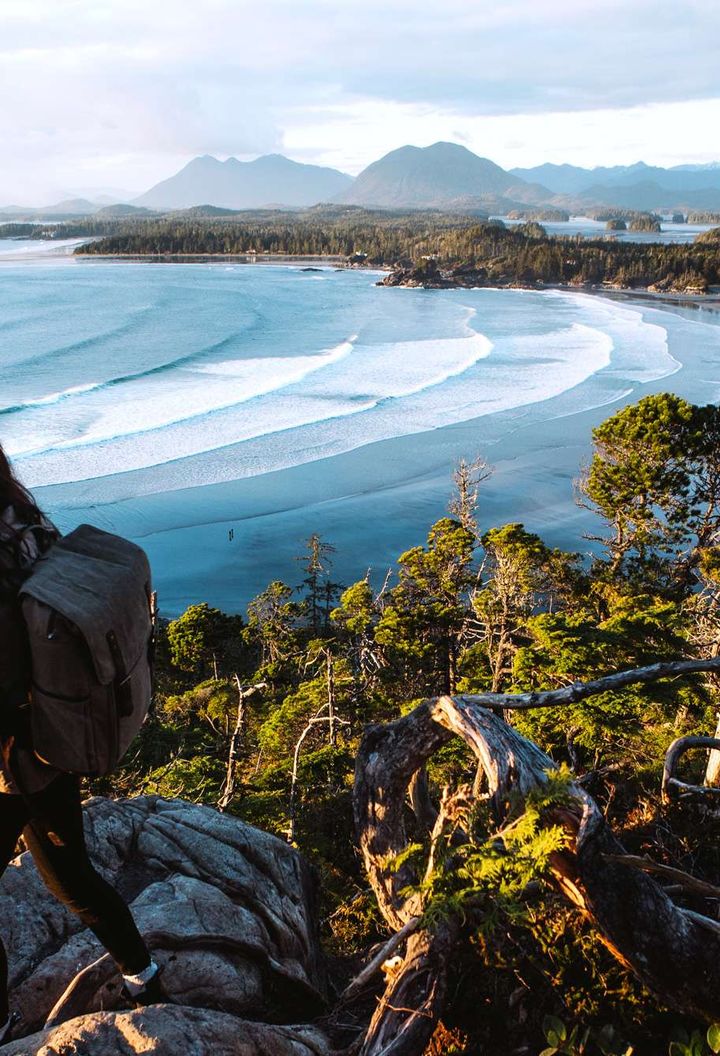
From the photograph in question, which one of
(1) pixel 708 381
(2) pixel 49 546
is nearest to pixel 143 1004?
(2) pixel 49 546

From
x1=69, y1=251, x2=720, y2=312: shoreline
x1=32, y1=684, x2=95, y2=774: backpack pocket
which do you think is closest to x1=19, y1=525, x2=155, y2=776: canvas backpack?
x1=32, y1=684, x2=95, y2=774: backpack pocket

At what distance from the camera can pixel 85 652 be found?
187 cm

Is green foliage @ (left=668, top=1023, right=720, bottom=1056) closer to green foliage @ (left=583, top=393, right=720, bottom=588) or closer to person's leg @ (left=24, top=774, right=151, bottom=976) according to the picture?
person's leg @ (left=24, top=774, right=151, bottom=976)

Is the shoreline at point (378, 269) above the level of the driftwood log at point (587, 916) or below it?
above

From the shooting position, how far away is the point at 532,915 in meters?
2.38

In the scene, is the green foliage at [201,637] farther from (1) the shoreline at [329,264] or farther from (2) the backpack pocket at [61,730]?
(1) the shoreline at [329,264]

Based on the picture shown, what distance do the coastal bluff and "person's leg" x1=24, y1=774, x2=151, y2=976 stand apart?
20cm

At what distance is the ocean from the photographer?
762 inches

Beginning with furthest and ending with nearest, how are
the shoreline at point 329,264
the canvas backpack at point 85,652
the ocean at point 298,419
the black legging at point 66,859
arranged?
1. the shoreline at point 329,264
2. the ocean at point 298,419
3. the black legging at point 66,859
4. the canvas backpack at point 85,652

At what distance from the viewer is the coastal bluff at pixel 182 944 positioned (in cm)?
232

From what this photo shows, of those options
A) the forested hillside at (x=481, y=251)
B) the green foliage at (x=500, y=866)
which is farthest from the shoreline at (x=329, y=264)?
the green foliage at (x=500, y=866)

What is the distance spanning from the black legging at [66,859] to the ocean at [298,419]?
47.3 ft

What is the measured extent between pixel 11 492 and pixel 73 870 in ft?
3.63

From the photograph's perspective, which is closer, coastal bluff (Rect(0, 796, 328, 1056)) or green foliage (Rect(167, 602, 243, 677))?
coastal bluff (Rect(0, 796, 328, 1056))
